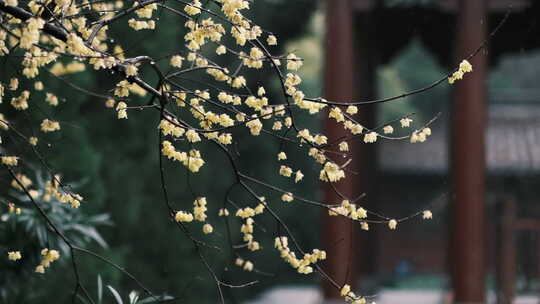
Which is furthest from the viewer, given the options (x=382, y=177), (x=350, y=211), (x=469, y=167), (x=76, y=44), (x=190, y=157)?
(x=382, y=177)

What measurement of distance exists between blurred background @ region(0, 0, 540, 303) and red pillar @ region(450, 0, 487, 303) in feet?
0.03

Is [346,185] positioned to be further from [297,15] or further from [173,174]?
[297,15]

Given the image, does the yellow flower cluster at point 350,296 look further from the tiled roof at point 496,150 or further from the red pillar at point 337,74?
the tiled roof at point 496,150

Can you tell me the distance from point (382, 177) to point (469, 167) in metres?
6.97

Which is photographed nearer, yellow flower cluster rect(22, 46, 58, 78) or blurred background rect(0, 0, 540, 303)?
yellow flower cluster rect(22, 46, 58, 78)

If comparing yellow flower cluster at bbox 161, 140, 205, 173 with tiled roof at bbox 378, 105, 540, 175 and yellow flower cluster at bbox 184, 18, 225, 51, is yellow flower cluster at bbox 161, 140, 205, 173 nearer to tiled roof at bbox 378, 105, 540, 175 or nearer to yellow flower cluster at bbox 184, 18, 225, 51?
yellow flower cluster at bbox 184, 18, 225, 51

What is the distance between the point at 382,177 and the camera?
14.7m

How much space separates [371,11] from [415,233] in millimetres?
6417

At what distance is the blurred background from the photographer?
7684mm

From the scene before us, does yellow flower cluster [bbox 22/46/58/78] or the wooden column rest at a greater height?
the wooden column

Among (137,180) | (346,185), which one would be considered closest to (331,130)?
(346,185)

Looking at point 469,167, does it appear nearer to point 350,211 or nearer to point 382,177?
point 350,211

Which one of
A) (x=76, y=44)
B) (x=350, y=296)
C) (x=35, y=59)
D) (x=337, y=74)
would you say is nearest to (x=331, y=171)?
(x=350, y=296)

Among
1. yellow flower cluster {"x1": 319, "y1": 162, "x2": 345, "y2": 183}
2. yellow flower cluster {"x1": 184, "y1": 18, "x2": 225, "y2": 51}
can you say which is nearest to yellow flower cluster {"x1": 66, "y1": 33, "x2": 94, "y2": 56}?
yellow flower cluster {"x1": 184, "y1": 18, "x2": 225, "y2": 51}
